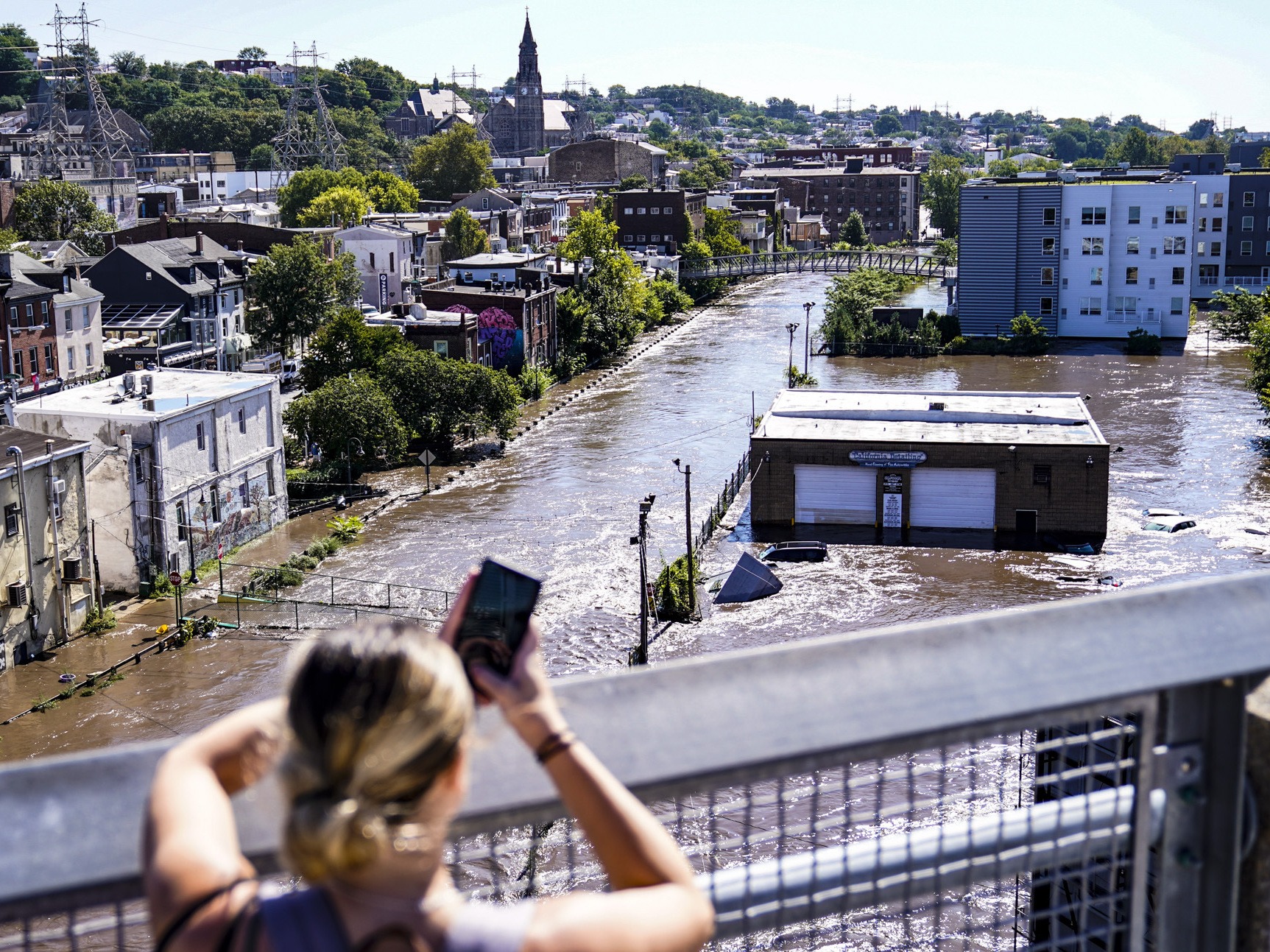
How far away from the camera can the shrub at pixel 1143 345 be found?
39312 mm

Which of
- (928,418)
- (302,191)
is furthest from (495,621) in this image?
(302,191)

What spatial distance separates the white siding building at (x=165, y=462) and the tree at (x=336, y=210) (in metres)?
30.6

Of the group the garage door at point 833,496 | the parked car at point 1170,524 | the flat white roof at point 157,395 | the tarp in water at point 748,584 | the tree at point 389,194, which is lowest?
the tarp in water at point 748,584

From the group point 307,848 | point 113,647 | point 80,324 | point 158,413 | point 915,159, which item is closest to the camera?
point 307,848

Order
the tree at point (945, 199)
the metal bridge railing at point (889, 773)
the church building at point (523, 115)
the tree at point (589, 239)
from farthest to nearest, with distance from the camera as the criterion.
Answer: the church building at point (523, 115)
the tree at point (945, 199)
the tree at point (589, 239)
the metal bridge railing at point (889, 773)

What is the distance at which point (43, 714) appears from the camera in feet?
49.7

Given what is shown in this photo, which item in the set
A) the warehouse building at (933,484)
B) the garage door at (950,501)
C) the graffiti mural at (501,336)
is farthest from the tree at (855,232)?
the garage door at (950,501)

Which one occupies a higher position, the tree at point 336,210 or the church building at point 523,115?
the church building at point 523,115

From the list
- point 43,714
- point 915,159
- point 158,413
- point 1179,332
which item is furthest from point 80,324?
point 915,159

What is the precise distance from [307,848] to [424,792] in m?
0.09

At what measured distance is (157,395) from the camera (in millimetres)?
20312

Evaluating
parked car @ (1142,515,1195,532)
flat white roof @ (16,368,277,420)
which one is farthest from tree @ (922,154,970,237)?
flat white roof @ (16,368,277,420)

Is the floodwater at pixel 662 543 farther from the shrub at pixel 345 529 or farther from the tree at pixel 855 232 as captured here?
the tree at pixel 855 232

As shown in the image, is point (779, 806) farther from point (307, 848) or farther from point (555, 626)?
point (555, 626)
